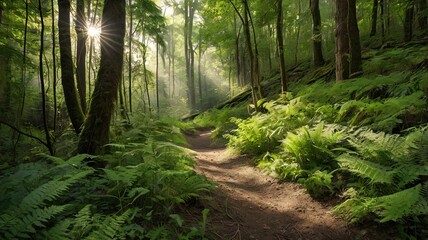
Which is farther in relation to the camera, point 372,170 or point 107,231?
point 372,170

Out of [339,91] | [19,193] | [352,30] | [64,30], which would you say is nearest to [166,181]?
[19,193]

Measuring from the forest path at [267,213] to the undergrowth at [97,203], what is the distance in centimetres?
44

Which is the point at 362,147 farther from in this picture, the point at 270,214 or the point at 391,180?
the point at 270,214

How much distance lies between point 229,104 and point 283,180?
528 inches

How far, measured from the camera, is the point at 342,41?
28.1 feet

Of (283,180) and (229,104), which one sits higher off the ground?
(229,104)

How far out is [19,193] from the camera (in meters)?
2.94

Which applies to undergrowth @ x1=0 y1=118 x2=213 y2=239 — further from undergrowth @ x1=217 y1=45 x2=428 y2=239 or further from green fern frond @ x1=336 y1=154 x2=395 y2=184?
green fern frond @ x1=336 y1=154 x2=395 y2=184

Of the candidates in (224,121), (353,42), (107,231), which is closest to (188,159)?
(107,231)

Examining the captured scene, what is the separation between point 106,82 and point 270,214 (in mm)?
3708

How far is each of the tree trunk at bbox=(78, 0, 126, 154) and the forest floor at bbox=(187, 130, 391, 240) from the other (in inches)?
92.6

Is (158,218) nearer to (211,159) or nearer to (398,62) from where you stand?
(211,159)

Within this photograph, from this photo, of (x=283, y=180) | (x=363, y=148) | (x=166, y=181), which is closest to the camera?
(x=166, y=181)

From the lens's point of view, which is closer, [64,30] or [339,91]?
[64,30]
